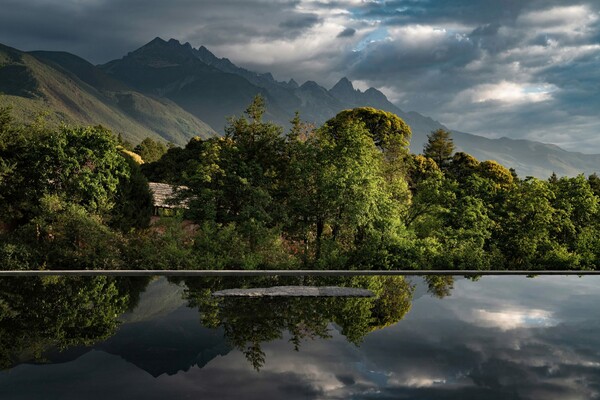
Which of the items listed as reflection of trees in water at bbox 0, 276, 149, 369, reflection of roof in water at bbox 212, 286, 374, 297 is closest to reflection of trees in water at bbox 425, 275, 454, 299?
reflection of roof in water at bbox 212, 286, 374, 297

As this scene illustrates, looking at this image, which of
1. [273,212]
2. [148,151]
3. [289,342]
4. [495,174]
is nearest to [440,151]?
[495,174]

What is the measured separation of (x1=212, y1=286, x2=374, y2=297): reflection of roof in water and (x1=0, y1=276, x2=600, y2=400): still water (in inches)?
14.5

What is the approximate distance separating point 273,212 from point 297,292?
525 centimetres

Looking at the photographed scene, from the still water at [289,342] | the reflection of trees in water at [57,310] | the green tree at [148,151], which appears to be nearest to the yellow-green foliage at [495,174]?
the still water at [289,342]

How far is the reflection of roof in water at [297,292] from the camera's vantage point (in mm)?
12941

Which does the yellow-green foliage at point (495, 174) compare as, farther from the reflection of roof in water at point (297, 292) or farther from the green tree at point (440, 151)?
the reflection of roof in water at point (297, 292)

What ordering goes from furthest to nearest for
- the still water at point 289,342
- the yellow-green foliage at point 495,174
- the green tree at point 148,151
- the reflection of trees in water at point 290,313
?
the green tree at point 148,151, the yellow-green foliage at point 495,174, the reflection of trees in water at point 290,313, the still water at point 289,342

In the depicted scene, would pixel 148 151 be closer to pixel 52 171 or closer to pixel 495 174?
pixel 495 174

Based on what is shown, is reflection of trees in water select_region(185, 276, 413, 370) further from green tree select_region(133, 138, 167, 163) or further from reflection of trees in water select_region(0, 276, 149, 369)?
green tree select_region(133, 138, 167, 163)

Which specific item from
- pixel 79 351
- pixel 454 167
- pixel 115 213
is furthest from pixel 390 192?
pixel 454 167

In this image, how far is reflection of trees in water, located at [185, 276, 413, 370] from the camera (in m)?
9.60

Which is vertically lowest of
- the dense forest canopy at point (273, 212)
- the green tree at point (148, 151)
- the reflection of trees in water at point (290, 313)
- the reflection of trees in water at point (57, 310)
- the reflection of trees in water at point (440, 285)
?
the reflection of trees in water at point (57, 310)

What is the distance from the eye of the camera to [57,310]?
1116 centimetres

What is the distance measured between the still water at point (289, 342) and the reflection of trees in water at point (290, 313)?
0.04 m
